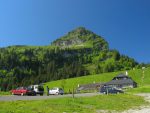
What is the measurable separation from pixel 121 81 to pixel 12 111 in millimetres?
162111

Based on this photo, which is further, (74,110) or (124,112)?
(124,112)

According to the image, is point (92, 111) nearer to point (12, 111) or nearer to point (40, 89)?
point (12, 111)

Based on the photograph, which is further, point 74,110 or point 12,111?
point 74,110

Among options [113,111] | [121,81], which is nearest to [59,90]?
[113,111]

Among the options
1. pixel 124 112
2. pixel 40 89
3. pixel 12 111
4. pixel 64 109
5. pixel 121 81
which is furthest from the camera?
pixel 121 81

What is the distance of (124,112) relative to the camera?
Answer: 3859 centimetres

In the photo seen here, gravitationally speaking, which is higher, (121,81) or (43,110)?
(121,81)

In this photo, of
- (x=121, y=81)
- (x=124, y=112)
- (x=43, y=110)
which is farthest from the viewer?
(x=121, y=81)

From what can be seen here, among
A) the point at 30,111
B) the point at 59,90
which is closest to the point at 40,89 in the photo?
the point at 59,90

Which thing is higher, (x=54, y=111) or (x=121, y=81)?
(x=121, y=81)

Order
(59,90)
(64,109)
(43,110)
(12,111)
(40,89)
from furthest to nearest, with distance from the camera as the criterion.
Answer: (59,90) < (40,89) < (64,109) < (43,110) < (12,111)

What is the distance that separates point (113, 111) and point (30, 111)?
1171cm

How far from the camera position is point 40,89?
280 feet

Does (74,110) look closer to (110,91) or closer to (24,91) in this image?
(24,91)
